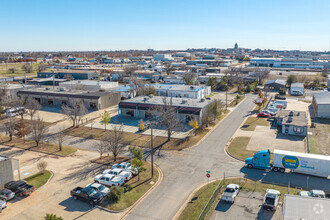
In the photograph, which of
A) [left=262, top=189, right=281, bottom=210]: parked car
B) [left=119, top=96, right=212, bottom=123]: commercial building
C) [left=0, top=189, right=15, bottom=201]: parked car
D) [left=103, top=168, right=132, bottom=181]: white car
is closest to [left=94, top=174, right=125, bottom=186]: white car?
[left=103, top=168, right=132, bottom=181]: white car

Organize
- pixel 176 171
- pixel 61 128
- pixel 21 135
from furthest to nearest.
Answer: pixel 61 128 → pixel 21 135 → pixel 176 171

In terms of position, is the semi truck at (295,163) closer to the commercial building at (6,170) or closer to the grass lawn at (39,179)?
the grass lawn at (39,179)

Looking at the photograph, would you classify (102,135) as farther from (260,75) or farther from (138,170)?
(260,75)

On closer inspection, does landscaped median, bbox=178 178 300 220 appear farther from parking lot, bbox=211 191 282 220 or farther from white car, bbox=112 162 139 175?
white car, bbox=112 162 139 175

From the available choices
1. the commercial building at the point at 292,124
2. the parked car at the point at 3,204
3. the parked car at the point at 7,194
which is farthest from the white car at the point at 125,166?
the commercial building at the point at 292,124

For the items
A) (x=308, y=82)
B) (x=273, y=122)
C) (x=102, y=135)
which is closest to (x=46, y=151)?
(x=102, y=135)
